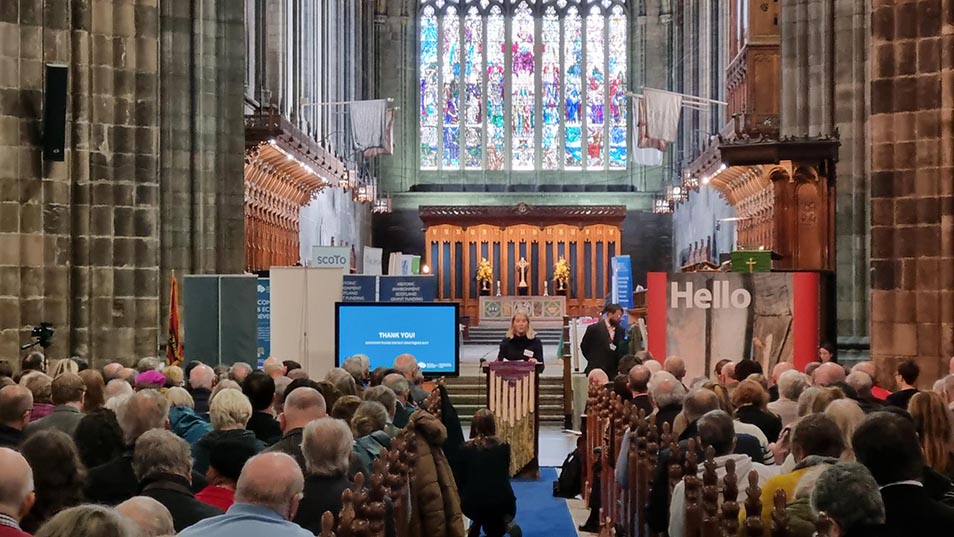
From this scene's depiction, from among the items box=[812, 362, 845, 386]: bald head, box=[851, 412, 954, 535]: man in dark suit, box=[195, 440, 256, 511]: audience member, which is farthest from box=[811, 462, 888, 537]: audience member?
box=[812, 362, 845, 386]: bald head

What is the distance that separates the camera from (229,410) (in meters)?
6.52

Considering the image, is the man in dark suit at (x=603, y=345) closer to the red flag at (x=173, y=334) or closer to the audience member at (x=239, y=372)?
the red flag at (x=173, y=334)

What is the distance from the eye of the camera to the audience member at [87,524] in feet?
10.7

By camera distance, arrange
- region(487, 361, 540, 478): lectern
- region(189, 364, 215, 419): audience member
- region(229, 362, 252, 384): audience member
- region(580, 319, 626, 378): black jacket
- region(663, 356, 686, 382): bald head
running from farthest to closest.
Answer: region(580, 319, 626, 378): black jacket < region(487, 361, 540, 478): lectern < region(663, 356, 686, 382): bald head < region(229, 362, 252, 384): audience member < region(189, 364, 215, 419): audience member

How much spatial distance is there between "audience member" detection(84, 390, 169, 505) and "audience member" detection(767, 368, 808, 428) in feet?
12.5

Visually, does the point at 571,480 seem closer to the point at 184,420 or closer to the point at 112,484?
the point at 184,420

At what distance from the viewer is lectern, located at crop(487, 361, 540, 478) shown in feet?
44.2

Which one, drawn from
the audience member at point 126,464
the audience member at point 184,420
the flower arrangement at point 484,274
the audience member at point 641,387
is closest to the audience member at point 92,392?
the audience member at point 184,420

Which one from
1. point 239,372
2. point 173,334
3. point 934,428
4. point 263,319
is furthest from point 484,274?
point 934,428

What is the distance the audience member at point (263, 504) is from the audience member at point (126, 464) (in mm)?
1558

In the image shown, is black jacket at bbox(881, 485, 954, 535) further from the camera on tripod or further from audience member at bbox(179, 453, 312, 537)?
the camera on tripod

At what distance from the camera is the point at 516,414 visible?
13523 millimetres

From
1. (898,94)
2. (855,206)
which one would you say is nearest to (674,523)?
(898,94)

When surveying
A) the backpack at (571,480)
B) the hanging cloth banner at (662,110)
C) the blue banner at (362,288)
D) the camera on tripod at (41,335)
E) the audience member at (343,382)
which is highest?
the hanging cloth banner at (662,110)
